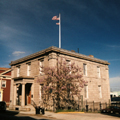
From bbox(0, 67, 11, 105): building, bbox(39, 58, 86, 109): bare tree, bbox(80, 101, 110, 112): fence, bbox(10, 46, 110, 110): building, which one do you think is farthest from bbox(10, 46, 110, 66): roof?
bbox(80, 101, 110, 112): fence

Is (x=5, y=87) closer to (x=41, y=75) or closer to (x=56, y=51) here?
(x=41, y=75)

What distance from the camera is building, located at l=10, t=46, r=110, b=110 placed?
24.5 meters

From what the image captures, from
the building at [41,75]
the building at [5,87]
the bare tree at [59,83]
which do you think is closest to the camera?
the bare tree at [59,83]

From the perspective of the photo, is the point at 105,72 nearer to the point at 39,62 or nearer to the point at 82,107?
the point at 82,107

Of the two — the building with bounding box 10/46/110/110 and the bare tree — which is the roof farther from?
the bare tree

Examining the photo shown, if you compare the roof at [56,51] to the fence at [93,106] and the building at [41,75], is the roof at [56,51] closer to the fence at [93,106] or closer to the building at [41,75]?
the building at [41,75]

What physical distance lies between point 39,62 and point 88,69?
9.54m

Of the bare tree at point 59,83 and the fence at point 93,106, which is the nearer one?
the bare tree at point 59,83

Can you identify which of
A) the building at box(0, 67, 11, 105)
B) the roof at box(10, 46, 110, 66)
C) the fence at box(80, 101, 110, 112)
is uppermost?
the roof at box(10, 46, 110, 66)

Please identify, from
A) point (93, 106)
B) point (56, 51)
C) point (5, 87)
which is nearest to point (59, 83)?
point (56, 51)

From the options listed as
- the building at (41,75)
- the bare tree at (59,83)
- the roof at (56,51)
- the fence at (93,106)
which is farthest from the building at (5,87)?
the fence at (93,106)

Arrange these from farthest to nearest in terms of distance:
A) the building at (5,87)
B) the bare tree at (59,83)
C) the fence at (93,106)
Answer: the building at (5,87) < the fence at (93,106) < the bare tree at (59,83)

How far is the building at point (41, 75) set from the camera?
80.4 ft

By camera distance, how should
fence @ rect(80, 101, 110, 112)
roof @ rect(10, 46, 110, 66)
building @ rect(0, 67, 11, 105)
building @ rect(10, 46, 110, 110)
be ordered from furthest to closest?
1. building @ rect(0, 67, 11, 105)
2. fence @ rect(80, 101, 110, 112)
3. building @ rect(10, 46, 110, 110)
4. roof @ rect(10, 46, 110, 66)
